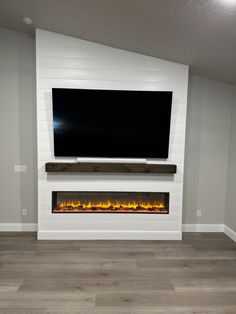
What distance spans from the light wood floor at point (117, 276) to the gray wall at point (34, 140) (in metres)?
0.57

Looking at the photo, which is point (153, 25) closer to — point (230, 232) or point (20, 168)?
point (20, 168)

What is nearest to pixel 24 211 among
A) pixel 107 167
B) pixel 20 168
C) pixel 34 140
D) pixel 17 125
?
pixel 20 168

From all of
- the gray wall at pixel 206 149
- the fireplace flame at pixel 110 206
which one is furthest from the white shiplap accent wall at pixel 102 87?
the gray wall at pixel 206 149

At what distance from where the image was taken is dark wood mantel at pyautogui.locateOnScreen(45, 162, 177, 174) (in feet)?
11.7

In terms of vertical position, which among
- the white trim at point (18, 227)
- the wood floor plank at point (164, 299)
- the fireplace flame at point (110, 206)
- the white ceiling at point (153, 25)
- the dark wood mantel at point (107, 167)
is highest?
the white ceiling at point (153, 25)

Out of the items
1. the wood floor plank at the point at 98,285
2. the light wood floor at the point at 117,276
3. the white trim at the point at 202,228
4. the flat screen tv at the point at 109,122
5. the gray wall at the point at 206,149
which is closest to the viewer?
the light wood floor at the point at 117,276

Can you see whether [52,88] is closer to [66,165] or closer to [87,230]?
[66,165]

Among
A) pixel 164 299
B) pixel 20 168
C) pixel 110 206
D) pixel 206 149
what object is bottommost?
pixel 164 299

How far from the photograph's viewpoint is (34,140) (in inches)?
155

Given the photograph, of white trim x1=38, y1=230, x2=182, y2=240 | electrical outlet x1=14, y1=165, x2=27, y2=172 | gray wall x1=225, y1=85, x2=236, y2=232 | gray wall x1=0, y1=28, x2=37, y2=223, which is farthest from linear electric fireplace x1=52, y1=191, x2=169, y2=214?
gray wall x1=225, y1=85, x2=236, y2=232

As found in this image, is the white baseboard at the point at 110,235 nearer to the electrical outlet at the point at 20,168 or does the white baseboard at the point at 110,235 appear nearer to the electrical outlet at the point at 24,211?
the electrical outlet at the point at 24,211

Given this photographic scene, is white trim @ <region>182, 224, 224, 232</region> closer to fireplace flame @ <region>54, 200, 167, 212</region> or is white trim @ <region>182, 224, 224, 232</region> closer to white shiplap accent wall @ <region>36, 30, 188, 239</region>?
white shiplap accent wall @ <region>36, 30, 188, 239</region>

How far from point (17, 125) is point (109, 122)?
154cm

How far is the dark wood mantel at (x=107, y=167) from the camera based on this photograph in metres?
3.58
